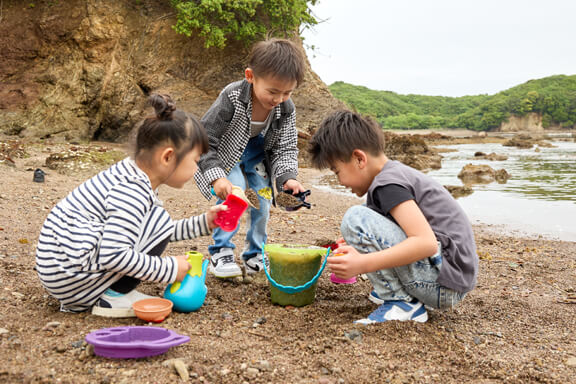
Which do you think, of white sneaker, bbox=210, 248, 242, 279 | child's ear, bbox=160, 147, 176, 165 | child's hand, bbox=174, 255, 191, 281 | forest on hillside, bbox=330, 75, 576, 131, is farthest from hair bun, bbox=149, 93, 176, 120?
forest on hillside, bbox=330, 75, 576, 131

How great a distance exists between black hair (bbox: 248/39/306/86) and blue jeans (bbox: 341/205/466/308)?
3.78 ft

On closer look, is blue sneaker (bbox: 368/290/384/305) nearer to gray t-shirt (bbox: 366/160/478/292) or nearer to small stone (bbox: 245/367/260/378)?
gray t-shirt (bbox: 366/160/478/292)

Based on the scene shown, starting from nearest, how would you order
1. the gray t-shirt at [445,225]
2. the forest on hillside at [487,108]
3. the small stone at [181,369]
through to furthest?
the small stone at [181,369], the gray t-shirt at [445,225], the forest on hillside at [487,108]

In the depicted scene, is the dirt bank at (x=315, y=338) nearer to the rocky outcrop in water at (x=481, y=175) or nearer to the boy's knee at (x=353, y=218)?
the boy's knee at (x=353, y=218)

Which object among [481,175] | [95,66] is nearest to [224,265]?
[481,175]

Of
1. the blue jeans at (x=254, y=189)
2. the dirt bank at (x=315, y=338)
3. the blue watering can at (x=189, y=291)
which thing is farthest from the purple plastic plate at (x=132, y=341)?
the blue jeans at (x=254, y=189)

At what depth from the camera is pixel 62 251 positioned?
198cm

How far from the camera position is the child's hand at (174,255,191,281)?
2.20m

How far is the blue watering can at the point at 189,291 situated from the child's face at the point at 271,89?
1241 mm

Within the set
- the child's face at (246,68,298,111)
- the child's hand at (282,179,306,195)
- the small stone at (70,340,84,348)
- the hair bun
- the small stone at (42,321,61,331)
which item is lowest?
the small stone at (70,340,84,348)

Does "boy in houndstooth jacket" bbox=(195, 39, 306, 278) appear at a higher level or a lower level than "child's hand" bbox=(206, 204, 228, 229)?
higher

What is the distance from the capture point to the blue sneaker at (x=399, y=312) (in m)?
2.22

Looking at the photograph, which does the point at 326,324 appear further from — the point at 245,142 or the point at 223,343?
the point at 245,142

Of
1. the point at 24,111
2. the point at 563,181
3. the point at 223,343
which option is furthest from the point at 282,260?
the point at 24,111
